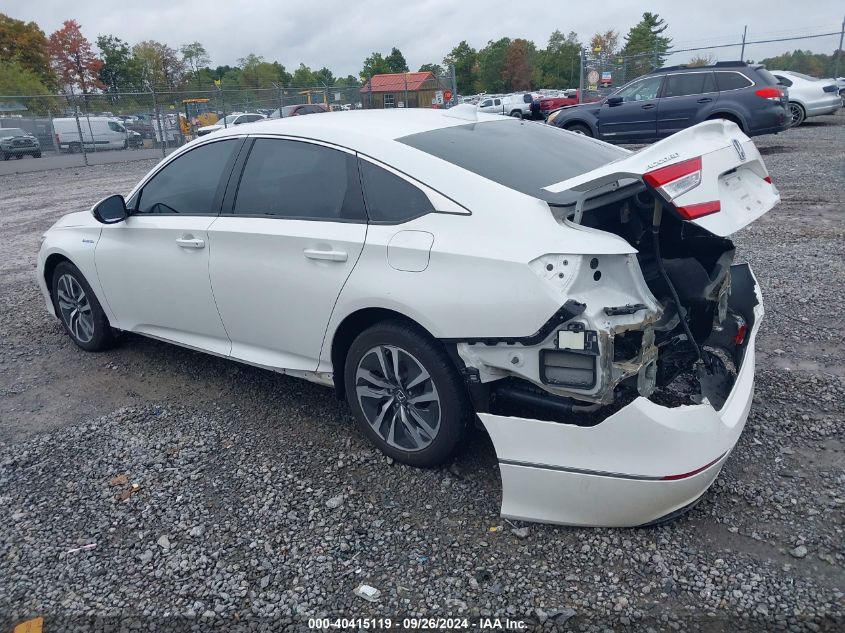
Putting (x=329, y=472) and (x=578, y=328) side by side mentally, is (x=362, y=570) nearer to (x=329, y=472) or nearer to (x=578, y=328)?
(x=329, y=472)

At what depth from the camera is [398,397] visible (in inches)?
129

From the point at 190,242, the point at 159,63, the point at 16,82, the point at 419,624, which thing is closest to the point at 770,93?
the point at 190,242

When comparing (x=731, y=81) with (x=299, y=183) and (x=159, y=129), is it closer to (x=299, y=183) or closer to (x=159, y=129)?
(x=299, y=183)

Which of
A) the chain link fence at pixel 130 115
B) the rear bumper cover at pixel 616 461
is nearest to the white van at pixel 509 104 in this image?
the chain link fence at pixel 130 115

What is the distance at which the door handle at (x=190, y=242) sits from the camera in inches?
A: 154

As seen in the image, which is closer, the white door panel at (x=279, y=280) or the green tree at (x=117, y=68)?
the white door panel at (x=279, y=280)

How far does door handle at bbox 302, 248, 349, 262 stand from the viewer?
3.26 meters

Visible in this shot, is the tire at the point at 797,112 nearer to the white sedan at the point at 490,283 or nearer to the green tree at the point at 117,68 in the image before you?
the white sedan at the point at 490,283

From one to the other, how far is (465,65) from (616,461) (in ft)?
287

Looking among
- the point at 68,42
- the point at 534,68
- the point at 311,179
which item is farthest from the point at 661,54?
the point at 68,42

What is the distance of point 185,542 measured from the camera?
2.96 m

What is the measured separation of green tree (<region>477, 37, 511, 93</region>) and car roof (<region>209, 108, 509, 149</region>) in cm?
7885

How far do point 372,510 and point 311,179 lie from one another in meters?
1.70

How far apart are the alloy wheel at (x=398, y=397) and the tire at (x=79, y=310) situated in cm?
253
